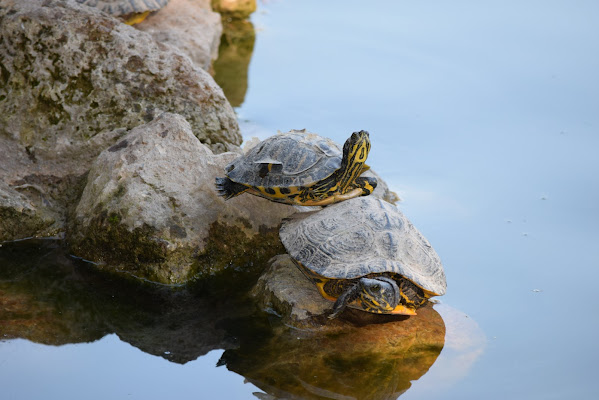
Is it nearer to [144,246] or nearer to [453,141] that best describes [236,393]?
[144,246]

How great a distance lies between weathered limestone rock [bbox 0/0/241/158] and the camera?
16.3 ft

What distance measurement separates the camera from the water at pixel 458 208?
347 cm

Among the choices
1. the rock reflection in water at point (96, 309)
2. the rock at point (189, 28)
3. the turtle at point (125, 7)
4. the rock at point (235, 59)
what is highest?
the turtle at point (125, 7)

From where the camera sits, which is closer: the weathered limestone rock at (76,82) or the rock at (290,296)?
the rock at (290,296)

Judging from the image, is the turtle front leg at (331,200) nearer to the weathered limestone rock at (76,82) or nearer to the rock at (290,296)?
the rock at (290,296)

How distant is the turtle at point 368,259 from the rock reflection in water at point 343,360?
0.15m

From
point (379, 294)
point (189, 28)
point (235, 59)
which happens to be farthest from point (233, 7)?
point (379, 294)

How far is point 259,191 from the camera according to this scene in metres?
4.26

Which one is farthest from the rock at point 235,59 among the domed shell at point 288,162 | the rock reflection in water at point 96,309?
the rock reflection in water at point 96,309

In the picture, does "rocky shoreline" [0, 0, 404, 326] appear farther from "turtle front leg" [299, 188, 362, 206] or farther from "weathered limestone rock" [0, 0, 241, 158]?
"turtle front leg" [299, 188, 362, 206]

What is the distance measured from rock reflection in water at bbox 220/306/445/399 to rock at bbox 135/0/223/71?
4.42 metres

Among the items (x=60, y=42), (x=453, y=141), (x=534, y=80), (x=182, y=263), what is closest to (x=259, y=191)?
(x=182, y=263)

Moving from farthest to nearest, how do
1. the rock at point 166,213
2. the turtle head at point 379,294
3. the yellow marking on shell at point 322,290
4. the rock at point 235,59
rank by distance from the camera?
1. the rock at point 235,59
2. the rock at point 166,213
3. the yellow marking on shell at point 322,290
4. the turtle head at point 379,294

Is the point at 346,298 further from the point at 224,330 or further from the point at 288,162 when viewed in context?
the point at 288,162
